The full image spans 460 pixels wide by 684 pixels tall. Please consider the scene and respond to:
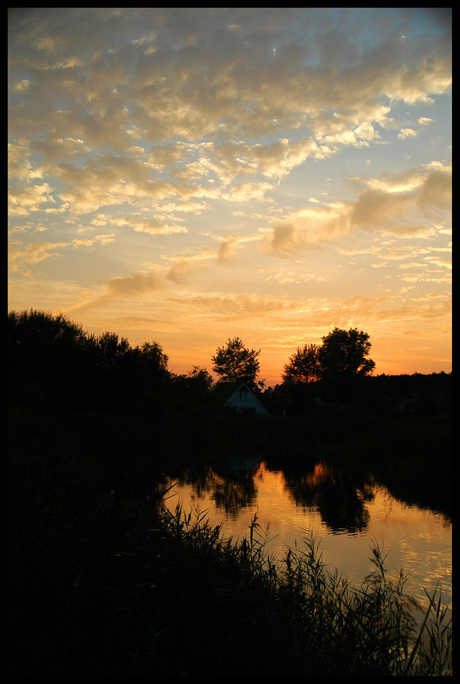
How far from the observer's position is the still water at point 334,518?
11305 millimetres

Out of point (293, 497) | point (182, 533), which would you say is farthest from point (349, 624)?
point (293, 497)

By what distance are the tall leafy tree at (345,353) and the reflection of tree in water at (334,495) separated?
66749 mm

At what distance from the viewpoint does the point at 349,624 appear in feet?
21.4

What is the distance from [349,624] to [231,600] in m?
1.58

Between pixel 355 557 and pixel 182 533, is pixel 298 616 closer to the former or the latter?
pixel 182 533

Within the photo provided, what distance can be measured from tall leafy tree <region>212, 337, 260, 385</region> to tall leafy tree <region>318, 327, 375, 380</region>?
44.6 ft

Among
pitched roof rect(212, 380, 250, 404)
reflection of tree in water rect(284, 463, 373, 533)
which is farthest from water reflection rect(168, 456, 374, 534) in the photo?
pitched roof rect(212, 380, 250, 404)

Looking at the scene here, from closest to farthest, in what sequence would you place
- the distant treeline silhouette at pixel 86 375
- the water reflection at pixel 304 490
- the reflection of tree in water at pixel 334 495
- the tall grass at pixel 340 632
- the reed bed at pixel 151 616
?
the reed bed at pixel 151 616 < the tall grass at pixel 340 632 < the reflection of tree in water at pixel 334 495 < the water reflection at pixel 304 490 < the distant treeline silhouette at pixel 86 375

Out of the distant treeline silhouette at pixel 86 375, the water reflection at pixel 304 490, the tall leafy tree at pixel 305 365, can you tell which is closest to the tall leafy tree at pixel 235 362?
the tall leafy tree at pixel 305 365

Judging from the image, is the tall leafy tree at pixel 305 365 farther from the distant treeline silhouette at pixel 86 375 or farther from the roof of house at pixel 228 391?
the distant treeline silhouette at pixel 86 375

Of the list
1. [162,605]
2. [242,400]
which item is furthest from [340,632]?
[242,400]

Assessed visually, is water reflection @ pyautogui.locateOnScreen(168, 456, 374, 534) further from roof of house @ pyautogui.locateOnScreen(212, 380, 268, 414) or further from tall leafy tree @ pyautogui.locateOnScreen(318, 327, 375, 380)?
tall leafy tree @ pyautogui.locateOnScreen(318, 327, 375, 380)

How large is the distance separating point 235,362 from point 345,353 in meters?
21.9

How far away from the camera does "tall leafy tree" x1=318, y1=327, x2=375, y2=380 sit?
9425 cm
